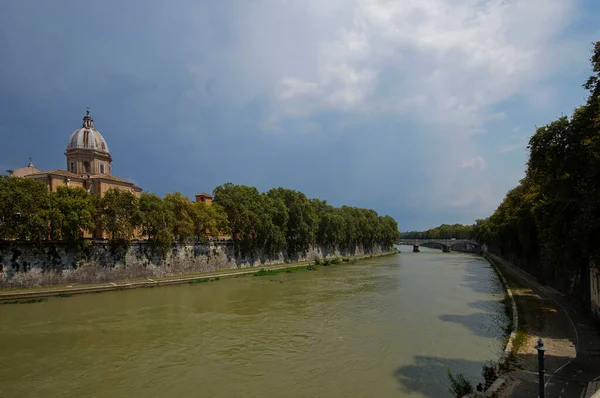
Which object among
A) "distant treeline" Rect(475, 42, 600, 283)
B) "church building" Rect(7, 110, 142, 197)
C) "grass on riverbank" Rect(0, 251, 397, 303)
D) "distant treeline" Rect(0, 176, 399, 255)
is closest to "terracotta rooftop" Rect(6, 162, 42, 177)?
"church building" Rect(7, 110, 142, 197)

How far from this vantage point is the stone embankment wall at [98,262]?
26484 millimetres

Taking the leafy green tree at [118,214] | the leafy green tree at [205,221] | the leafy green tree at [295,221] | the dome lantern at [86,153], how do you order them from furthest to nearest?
the leafy green tree at [295,221]
the dome lantern at [86,153]
the leafy green tree at [205,221]
the leafy green tree at [118,214]

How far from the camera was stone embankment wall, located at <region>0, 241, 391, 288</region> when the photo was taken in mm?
26484

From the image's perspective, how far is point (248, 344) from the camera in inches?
561

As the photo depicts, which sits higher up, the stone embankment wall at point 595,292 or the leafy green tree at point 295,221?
the leafy green tree at point 295,221

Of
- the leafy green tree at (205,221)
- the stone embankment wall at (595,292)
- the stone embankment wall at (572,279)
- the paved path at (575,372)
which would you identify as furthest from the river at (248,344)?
the leafy green tree at (205,221)

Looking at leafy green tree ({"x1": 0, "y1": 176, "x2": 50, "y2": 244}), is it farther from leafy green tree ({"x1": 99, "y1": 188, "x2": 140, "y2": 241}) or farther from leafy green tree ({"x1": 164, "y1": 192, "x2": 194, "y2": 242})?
leafy green tree ({"x1": 164, "y1": 192, "x2": 194, "y2": 242})

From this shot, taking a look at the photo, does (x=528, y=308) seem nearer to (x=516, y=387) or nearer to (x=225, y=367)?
(x=516, y=387)

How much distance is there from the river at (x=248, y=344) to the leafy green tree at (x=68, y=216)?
5.70 m

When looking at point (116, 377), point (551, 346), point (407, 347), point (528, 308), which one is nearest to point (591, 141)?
point (551, 346)

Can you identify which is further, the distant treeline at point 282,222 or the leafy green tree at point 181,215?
the distant treeline at point 282,222

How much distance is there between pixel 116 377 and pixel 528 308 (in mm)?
17528

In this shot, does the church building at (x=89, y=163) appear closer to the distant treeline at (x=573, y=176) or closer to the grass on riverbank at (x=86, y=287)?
the grass on riverbank at (x=86, y=287)

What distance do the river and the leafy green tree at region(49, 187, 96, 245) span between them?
18.7 feet
